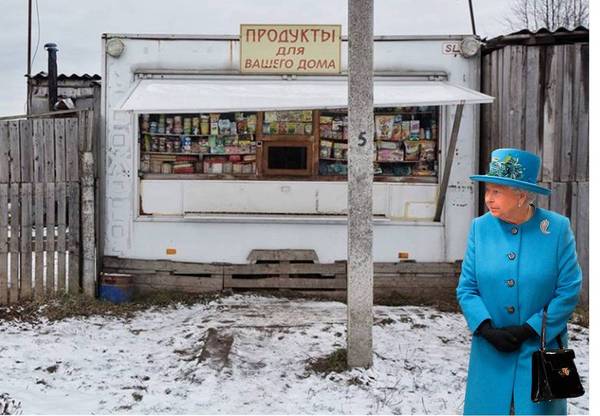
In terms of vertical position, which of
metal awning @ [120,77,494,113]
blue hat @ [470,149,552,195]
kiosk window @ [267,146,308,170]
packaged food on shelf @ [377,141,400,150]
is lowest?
blue hat @ [470,149,552,195]

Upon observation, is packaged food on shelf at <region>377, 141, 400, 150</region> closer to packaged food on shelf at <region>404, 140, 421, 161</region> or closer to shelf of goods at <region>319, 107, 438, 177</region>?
shelf of goods at <region>319, 107, 438, 177</region>

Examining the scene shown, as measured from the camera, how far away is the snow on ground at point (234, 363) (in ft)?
16.1

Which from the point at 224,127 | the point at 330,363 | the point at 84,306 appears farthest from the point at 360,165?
the point at 84,306

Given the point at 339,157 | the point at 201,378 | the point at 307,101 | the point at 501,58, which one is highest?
the point at 501,58

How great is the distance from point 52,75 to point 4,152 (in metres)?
5.21

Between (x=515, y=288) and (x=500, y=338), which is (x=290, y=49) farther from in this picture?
(x=500, y=338)

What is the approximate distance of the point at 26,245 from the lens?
781 cm

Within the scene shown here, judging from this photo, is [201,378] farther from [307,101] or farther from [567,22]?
[567,22]

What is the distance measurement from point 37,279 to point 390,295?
4578mm

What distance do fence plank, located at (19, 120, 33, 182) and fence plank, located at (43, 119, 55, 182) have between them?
0.18m

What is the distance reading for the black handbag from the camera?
2.91 metres

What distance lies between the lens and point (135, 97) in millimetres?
7547

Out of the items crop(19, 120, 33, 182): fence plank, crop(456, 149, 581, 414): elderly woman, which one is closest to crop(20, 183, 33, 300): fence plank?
crop(19, 120, 33, 182): fence plank

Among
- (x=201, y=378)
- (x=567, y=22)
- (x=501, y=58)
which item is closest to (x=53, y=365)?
(x=201, y=378)
